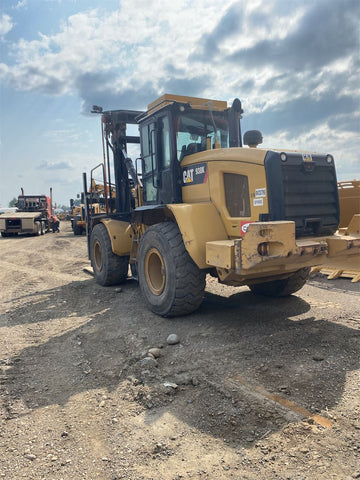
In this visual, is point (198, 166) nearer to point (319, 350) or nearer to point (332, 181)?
point (332, 181)

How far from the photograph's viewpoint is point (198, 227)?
4730 mm

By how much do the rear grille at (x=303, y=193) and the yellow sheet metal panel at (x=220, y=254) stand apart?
2.26 feet

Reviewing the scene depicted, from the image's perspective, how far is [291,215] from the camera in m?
4.54

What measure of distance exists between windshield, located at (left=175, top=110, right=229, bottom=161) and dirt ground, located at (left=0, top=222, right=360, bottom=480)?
2404 millimetres

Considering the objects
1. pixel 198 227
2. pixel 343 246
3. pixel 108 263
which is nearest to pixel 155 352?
pixel 198 227

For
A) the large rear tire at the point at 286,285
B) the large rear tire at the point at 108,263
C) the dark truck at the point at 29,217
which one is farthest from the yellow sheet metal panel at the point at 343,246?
the dark truck at the point at 29,217

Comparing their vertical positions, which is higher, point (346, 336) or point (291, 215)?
point (291, 215)

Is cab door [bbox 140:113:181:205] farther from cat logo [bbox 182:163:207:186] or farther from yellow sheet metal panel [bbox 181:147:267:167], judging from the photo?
yellow sheet metal panel [bbox 181:147:267:167]

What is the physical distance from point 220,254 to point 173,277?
0.88 meters

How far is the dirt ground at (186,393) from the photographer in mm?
2391

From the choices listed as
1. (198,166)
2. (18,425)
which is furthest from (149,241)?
(18,425)

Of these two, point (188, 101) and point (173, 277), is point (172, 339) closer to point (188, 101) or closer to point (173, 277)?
point (173, 277)

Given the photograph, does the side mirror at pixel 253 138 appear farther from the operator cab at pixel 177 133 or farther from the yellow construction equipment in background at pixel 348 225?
the yellow construction equipment in background at pixel 348 225

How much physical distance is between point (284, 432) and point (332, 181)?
3390 millimetres
